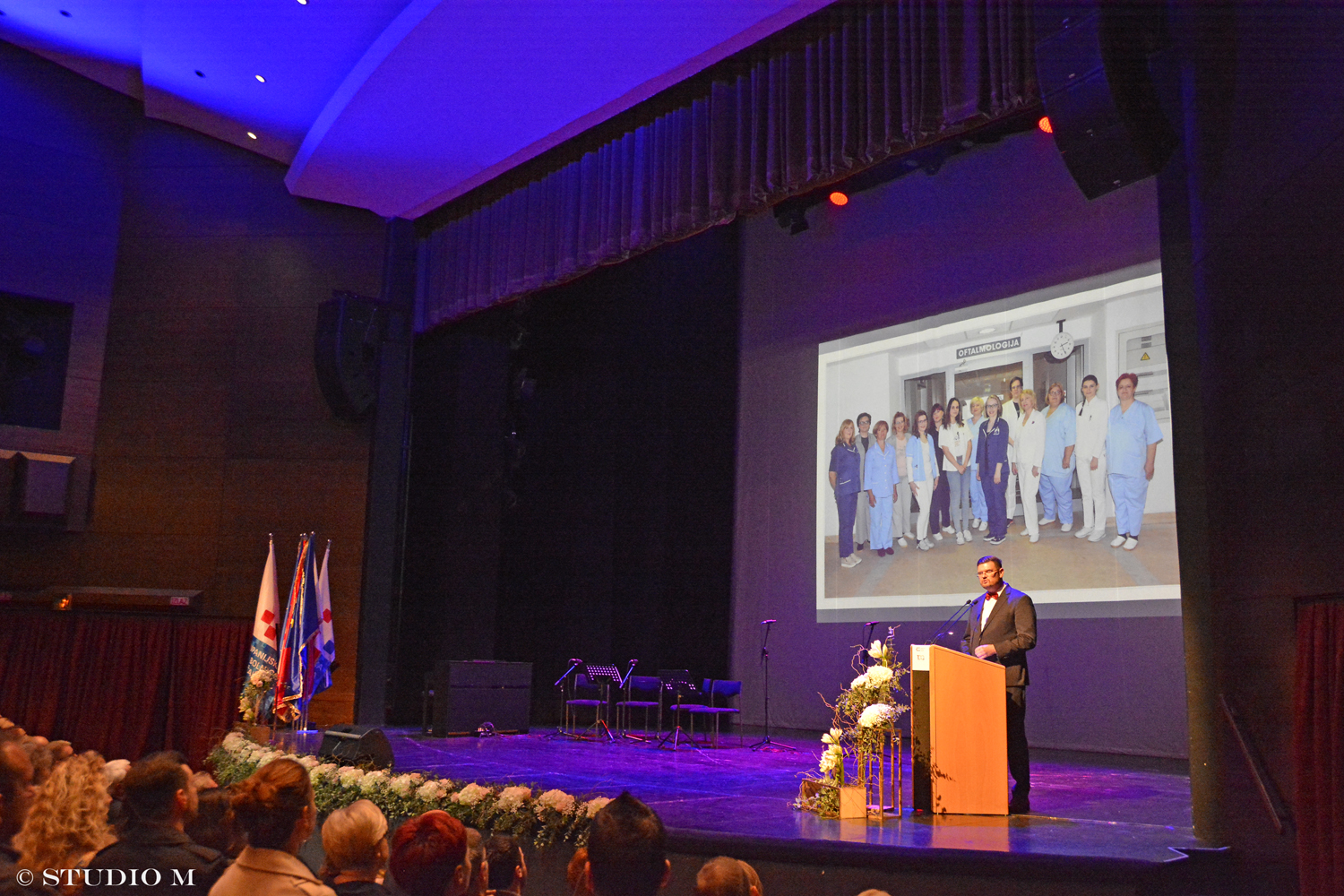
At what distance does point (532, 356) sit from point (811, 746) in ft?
17.8

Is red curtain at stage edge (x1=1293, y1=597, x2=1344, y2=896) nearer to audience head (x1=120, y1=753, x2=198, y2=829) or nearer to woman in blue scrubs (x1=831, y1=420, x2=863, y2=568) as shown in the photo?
audience head (x1=120, y1=753, x2=198, y2=829)

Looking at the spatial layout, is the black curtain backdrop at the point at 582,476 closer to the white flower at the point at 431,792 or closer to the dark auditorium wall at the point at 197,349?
the dark auditorium wall at the point at 197,349

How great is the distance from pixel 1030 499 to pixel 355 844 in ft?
23.7

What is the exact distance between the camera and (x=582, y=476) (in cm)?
1175

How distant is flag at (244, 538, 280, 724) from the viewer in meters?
9.29

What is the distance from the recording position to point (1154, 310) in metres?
8.17

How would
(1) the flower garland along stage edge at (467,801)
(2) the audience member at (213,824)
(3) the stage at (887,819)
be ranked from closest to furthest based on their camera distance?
(2) the audience member at (213,824), (3) the stage at (887,819), (1) the flower garland along stage edge at (467,801)

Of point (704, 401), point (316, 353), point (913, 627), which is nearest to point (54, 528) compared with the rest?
point (316, 353)

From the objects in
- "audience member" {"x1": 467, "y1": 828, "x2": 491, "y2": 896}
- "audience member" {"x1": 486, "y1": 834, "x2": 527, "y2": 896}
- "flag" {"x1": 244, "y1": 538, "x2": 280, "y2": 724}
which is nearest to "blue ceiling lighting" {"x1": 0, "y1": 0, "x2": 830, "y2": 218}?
"flag" {"x1": 244, "y1": 538, "x2": 280, "y2": 724}

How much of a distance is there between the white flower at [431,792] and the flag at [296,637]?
4.41 meters

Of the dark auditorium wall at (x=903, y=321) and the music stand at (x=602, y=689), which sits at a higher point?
the dark auditorium wall at (x=903, y=321)

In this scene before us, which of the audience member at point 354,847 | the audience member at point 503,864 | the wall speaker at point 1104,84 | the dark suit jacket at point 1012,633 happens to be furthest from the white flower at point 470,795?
the wall speaker at point 1104,84

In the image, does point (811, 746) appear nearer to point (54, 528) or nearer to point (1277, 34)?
point (1277, 34)

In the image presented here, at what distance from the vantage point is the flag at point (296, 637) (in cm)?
925
